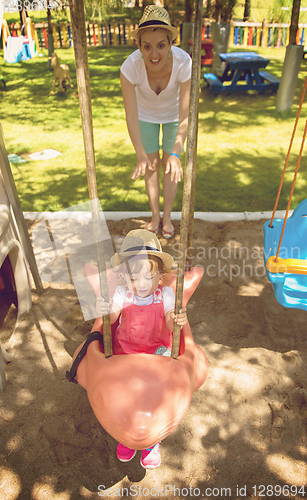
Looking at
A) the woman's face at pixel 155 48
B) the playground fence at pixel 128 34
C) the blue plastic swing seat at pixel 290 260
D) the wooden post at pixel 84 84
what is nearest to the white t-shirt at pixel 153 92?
the woman's face at pixel 155 48

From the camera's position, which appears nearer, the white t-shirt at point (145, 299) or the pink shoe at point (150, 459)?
the pink shoe at point (150, 459)

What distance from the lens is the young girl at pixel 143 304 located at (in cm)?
191

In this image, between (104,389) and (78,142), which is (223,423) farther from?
(78,142)

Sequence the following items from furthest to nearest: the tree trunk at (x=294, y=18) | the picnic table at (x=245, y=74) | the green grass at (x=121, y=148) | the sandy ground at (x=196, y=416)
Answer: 1. the picnic table at (x=245, y=74)
2. the tree trunk at (x=294, y=18)
3. the green grass at (x=121, y=148)
4. the sandy ground at (x=196, y=416)

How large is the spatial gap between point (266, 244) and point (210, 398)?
105cm

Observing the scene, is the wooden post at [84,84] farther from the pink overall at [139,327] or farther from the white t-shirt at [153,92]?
the white t-shirt at [153,92]

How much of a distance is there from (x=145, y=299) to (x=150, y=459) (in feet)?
2.68

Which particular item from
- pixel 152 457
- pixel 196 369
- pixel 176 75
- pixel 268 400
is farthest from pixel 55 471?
pixel 176 75

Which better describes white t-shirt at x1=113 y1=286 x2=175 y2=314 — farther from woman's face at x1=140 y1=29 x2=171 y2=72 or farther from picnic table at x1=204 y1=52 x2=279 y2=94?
picnic table at x1=204 y1=52 x2=279 y2=94

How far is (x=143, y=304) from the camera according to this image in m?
2.03

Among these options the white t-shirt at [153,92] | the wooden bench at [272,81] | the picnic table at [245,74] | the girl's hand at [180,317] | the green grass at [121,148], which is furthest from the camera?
the wooden bench at [272,81]

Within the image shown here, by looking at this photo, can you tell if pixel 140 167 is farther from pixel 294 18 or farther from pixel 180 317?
pixel 294 18

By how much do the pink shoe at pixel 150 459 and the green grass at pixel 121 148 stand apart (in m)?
2.72

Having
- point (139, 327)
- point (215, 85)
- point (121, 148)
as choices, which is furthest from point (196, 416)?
point (215, 85)
